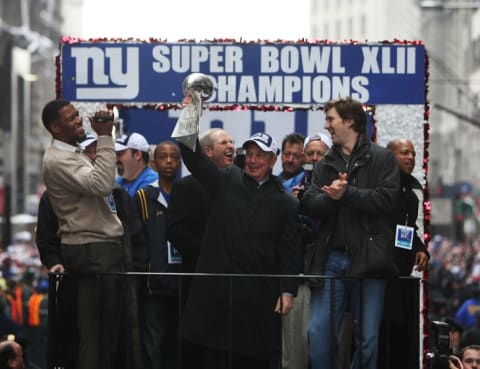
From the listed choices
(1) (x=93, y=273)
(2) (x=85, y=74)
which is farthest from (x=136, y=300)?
(2) (x=85, y=74)

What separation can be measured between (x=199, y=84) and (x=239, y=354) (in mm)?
1589

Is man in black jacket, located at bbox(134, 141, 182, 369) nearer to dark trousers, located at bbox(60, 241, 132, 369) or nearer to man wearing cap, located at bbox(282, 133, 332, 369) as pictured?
dark trousers, located at bbox(60, 241, 132, 369)

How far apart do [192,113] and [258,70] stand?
2.77 meters

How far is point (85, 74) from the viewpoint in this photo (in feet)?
36.3

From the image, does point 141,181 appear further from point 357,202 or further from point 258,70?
point 357,202

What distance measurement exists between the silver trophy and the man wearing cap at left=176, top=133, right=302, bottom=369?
9 cm

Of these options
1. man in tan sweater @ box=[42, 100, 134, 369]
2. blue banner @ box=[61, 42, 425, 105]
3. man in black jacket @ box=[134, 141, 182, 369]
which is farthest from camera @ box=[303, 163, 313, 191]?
blue banner @ box=[61, 42, 425, 105]

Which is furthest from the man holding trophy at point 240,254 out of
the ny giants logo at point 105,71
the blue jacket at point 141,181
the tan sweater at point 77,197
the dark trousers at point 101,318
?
the ny giants logo at point 105,71

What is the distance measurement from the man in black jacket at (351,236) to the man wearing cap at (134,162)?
242 cm

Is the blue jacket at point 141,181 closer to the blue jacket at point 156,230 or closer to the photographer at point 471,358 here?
the blue jacket at point 156,230

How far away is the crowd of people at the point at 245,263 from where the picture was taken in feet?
26.8

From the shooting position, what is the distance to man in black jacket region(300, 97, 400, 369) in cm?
809

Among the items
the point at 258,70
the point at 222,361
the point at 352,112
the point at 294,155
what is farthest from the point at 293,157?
the point at 222,361

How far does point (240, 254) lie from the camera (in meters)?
8.34
